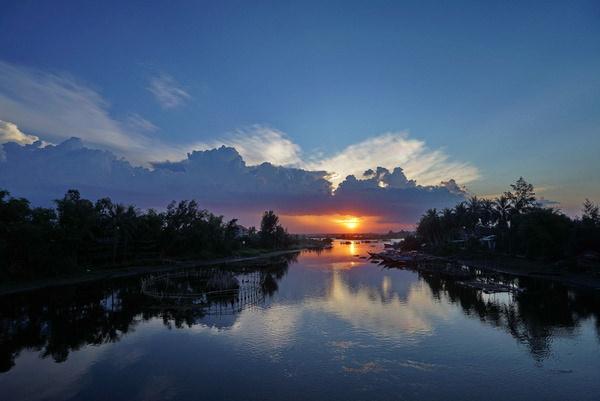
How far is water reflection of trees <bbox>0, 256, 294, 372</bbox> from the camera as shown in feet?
98.3

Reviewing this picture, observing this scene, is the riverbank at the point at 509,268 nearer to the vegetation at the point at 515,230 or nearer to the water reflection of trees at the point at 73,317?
the vegetation at the point at 515,230

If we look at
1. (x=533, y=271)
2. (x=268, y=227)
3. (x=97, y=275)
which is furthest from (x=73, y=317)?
(x=268, y=227)

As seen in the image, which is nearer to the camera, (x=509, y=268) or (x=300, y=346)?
(x=300, y=346)

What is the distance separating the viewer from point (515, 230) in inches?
3305

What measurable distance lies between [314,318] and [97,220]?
5508cm

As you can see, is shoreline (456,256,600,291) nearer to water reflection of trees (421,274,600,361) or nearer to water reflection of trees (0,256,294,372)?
water reflection of trees (421,274,600,361)

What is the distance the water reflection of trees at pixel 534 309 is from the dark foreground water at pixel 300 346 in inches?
8.4

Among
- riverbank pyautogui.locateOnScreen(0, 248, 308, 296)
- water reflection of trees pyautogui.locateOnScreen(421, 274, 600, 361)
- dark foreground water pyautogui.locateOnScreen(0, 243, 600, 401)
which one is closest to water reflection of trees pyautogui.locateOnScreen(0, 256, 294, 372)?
dark foreground water pyautogui.locateOnScreen(0, 243, 600, 401)

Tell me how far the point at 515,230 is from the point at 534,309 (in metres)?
47.6

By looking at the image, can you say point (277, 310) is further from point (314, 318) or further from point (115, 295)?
point (115, 295)

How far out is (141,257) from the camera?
86062 millimetres

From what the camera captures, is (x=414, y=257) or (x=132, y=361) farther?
(x=414, y=257)

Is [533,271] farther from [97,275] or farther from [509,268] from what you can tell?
[97,275]

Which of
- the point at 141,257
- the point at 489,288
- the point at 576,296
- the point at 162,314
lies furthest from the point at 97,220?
the point at 576,296
